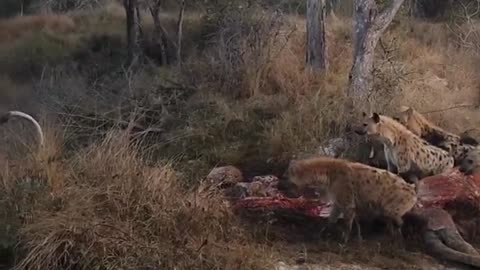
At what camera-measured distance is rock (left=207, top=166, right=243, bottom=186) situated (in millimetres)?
9310

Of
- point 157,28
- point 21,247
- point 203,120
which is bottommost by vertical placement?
point 157,28

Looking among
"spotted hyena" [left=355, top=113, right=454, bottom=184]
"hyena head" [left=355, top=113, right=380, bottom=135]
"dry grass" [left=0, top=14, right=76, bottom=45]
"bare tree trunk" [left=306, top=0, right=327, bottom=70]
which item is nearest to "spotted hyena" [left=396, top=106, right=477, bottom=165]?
"spotted hyena" [left=355, top=113, right=454, bottom=184]

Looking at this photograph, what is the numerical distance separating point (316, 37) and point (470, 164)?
16.5ft

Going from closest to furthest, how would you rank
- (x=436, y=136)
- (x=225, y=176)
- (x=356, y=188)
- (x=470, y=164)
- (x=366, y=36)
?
(x=356, y=188), (x=470, y=164), (x=225, y=176), (x=436, y=136), (x=366, y=36)

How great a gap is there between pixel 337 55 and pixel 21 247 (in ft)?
27.8

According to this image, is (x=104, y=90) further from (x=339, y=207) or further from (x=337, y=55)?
(x=339, y=207)

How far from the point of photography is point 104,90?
14.9 meters

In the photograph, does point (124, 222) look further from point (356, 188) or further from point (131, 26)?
point (131, 26)

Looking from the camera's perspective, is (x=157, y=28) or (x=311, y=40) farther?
(x=157, y=28)

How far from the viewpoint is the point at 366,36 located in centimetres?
1187

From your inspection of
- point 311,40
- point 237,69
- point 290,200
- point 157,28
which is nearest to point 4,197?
point 290,200

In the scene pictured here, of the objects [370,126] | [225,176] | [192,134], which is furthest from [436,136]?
[192,134]

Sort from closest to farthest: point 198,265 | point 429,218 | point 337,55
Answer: point 198,265 → point 429,218 → point 337,55

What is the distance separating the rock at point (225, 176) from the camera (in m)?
9.31
